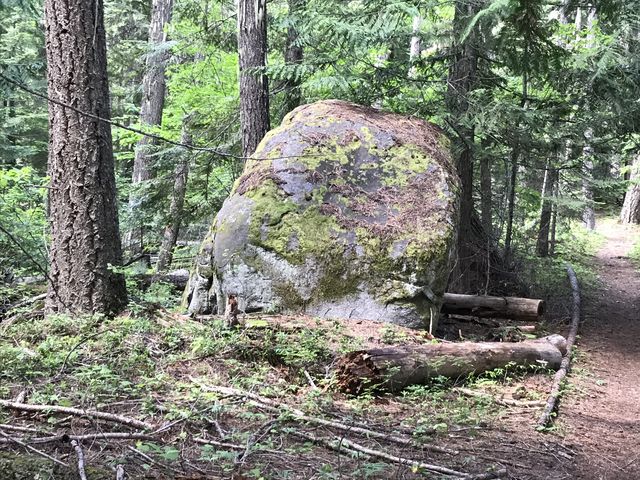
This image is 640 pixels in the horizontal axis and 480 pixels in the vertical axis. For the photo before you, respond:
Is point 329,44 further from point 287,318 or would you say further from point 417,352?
point 417,352

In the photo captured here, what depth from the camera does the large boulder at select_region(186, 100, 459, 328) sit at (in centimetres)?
715

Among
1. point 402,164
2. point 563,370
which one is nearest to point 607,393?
point 563,370

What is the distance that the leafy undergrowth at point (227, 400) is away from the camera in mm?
3322

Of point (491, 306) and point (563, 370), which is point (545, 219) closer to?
point (491, 306)

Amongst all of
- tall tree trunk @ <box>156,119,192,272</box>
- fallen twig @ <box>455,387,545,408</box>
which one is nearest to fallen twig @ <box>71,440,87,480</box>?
fallen twig @ <box>455,387,545,408</box>

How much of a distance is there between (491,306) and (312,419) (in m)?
5.69

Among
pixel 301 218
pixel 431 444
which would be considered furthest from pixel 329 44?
pixel 431 444

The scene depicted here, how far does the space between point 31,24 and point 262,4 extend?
15084 mm

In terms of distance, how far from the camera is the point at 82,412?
3.65m

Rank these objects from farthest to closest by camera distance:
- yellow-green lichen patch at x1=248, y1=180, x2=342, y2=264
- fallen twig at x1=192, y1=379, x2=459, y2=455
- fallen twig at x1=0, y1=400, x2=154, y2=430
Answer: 1. yellow-green lichen patch at x1=248, y1=180, x2=342, y2=264
2. fallen twig at x1=192, y1=379, x2=459, y2=455
3. fallen twig at x1=0, y1=400, x2=154, y2=430

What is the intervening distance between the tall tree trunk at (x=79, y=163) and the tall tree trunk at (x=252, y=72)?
340 cm

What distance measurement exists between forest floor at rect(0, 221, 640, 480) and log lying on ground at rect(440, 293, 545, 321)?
1.90 metres

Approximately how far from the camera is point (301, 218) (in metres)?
7.54

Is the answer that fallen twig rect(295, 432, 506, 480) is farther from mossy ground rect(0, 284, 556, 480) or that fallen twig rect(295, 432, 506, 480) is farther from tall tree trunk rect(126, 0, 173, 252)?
tall tree trunk rect(126, 0, 173, 252)
